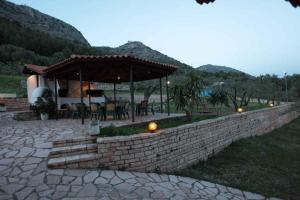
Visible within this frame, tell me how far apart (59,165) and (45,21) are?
74.3 meters

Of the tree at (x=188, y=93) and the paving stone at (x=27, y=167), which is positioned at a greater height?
the tree at (x=188, y=93)

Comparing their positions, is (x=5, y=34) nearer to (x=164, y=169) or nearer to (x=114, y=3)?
(x=114, y=3)

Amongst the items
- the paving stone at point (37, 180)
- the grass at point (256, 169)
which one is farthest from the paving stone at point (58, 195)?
the grass at point (256, 169)

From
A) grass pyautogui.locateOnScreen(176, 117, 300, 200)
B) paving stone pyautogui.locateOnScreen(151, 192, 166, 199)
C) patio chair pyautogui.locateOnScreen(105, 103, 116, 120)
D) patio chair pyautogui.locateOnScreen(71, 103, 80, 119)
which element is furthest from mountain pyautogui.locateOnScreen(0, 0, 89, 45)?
paving stone pyautogui.locateOnScreen(151, 192, 166, 199)

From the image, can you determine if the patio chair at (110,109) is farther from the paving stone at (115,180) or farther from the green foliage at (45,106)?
the paving stone at (115,180)

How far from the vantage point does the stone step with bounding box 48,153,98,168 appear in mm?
4652

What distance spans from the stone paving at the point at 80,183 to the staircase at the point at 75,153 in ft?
0.46

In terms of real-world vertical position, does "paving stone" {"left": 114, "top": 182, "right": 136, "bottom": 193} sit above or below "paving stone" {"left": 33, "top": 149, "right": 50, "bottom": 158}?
below

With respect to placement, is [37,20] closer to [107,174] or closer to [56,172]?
[56,172]

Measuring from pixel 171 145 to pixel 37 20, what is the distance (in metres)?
70.6

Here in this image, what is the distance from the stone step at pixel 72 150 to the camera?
4996mm

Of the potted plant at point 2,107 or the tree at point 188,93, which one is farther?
the potted plant at point 2,107

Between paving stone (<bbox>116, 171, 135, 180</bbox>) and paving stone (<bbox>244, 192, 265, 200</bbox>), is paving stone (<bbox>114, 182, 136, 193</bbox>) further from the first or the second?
paving stone (<bbox>244, 192, 265, 200</bbox>)

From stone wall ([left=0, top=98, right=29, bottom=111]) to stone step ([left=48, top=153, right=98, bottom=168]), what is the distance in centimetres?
1168
